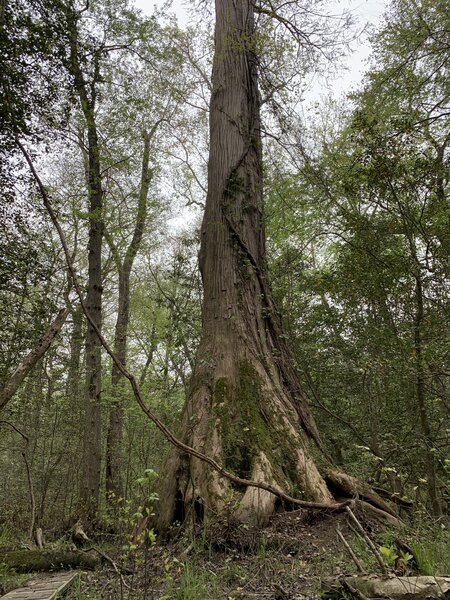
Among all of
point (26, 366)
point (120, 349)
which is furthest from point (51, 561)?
point (120, 349)

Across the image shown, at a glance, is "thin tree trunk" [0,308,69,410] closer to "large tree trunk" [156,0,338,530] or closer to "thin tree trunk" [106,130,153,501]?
"large tree trunk" [156,0,338,530]

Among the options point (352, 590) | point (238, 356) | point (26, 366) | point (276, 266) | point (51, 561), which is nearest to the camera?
point (352, 590)

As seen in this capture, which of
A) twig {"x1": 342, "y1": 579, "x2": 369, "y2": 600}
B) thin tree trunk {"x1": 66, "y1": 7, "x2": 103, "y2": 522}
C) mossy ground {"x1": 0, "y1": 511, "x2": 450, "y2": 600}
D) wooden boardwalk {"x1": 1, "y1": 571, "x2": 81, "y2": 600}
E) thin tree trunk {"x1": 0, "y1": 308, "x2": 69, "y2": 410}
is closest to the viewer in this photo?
twig {"x1": 342, "y1": 579, "x2": 369, "y2": 600}

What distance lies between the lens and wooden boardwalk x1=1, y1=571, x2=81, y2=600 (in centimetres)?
244

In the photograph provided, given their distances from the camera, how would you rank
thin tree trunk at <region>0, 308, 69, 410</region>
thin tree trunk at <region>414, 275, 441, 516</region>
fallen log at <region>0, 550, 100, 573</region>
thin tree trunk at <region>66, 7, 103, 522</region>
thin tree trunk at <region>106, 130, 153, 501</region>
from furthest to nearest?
thin tree trunk at <region>106, 130, 153, 501</region> < thin tree trunk at <region>66, 7, 103, 522</region> < thin tree trunk at <region>414, 275, 441, 516</region> < fallen log at <region>0, 550, 100, 573</region> < thin tree trunk at <region>0, 308, 69, 410</region>

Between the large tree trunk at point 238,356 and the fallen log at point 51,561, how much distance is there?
64 cm

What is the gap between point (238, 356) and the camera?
4383 millimetres

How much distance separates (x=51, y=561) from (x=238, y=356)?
8.28 ft

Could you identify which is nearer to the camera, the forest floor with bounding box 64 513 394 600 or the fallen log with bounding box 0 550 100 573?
the forest floor with bounding box 64 513 394 600

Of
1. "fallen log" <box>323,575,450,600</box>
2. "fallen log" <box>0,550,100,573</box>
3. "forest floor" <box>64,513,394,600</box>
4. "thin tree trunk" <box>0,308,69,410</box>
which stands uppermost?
"thin tree trunk" <box>0,308,69,410</box>

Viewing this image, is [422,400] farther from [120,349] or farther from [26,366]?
[120,349]

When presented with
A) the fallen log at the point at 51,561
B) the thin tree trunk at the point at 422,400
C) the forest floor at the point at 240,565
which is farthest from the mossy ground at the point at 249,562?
the thin tree trunk at the point at 422,400

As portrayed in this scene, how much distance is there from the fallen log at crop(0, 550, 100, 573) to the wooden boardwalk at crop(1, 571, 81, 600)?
20cm

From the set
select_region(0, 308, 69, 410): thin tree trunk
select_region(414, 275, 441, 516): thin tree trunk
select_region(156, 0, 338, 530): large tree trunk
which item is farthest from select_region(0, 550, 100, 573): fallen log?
select_region(414, 275, 441, 516): thin tree trunk
